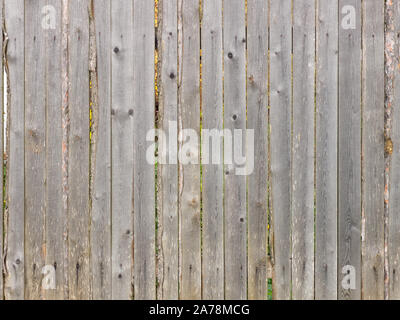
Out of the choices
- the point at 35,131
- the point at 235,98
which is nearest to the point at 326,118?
the point at 235,98

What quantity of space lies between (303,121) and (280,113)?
0.44 ft

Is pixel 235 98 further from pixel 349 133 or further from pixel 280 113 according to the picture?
pixel 349 133

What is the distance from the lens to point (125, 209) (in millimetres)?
2178

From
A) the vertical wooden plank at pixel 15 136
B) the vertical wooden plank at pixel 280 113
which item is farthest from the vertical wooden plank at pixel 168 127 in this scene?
the vertical wooden plank at pixel 15 136

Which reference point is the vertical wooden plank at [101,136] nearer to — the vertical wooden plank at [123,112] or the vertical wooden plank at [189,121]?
the vertical wooden plank at [123,112]

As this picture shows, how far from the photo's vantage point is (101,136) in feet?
7.12

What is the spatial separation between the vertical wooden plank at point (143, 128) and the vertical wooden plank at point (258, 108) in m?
0.54

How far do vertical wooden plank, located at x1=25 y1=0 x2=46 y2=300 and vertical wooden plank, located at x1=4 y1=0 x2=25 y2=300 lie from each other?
29 mm

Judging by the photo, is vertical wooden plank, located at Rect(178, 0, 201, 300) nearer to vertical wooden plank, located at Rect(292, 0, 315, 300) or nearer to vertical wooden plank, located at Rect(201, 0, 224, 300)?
vertical wooden plank, located at Rect(201, 0, 224, 300)

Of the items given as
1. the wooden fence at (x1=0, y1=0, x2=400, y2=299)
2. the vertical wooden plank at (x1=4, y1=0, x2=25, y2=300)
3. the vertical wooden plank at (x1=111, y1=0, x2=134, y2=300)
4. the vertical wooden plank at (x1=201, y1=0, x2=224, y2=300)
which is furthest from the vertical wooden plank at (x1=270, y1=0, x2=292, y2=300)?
the vertical wooden plank at (x1=4, y1=0, x2=25, y2=300)

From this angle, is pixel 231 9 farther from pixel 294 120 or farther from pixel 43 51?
pixel 43 51

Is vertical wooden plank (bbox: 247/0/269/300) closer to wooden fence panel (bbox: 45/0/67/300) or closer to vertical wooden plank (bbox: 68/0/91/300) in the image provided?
vertical wooden plank (bbox: 68/0/91/300)

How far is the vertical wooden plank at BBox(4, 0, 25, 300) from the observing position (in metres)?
2.19
